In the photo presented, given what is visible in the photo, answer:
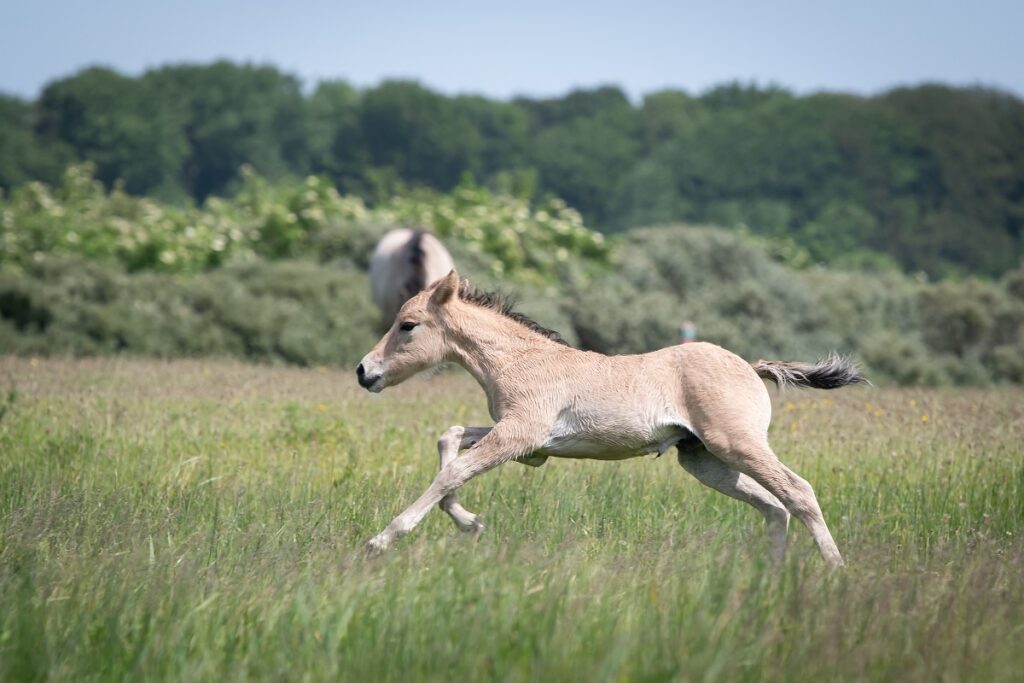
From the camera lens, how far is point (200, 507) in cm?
705

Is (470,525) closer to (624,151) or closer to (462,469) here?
(462,469)

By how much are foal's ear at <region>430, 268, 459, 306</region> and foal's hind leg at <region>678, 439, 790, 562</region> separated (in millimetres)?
1528

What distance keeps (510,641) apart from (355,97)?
66.0 meters

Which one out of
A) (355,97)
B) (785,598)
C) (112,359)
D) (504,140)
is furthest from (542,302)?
(355,97)

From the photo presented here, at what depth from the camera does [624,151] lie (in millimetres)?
58812

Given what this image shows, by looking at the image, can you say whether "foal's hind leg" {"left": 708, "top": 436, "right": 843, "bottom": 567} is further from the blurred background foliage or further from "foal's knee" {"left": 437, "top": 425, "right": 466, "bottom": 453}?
the blurred background foliage

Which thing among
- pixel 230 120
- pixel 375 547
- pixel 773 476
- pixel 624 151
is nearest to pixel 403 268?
pixel 773 476

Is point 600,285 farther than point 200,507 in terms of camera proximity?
Yes

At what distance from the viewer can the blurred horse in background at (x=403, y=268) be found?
15.5m

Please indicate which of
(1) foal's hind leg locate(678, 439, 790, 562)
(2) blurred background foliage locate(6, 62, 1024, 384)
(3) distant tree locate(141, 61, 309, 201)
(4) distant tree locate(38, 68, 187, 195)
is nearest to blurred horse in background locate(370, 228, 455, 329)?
(2) blurred background foliage locate(6, 62, 1024, 384)

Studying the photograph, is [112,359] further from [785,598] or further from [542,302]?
[785,598]

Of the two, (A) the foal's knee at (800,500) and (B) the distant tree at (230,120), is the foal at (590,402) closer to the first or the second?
(A) the foal's knee at (800,500)

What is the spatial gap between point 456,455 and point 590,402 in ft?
2.52

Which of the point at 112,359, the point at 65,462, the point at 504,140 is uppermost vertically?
the point at 65,462
